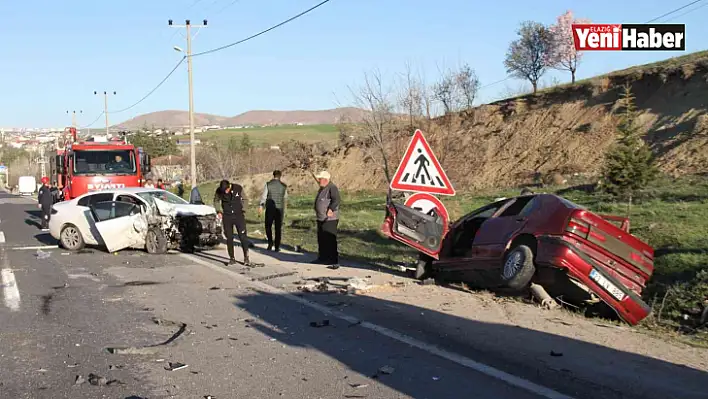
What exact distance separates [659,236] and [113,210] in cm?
1121

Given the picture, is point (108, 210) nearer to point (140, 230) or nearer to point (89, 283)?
point (140, 230)

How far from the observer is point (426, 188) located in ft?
35.7

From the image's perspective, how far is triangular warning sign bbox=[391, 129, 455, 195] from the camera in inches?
427

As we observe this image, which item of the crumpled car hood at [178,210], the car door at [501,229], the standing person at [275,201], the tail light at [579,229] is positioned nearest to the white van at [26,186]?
the crumpled car hood at [178,210]

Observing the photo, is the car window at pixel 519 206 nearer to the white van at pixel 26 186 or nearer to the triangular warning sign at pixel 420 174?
the triangular warning sign at pixel 420 174

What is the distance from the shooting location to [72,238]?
16609mm

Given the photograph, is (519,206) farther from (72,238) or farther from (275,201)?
(72,238)

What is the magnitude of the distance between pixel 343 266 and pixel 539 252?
513 cm

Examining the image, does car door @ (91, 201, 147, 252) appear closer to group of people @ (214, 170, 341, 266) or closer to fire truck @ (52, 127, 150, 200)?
group of people @ (214, 170, 341, 266)

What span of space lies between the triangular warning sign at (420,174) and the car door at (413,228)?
1.16ft

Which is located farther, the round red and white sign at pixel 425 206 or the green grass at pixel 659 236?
the round red and white sign at pixel 425 206

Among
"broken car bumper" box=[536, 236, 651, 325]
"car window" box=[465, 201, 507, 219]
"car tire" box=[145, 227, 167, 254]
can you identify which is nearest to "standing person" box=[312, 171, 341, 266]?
"car window" box=[465, 201, 507, 219]

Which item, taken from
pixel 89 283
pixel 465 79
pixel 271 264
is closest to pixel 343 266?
pixel 271 264

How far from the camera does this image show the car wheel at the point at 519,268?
348 inches
